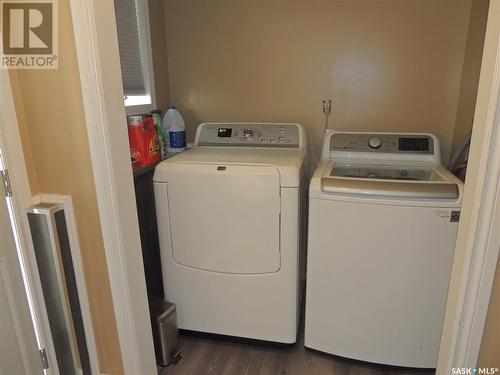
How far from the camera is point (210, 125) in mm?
2158

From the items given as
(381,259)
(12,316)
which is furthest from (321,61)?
(12,316)

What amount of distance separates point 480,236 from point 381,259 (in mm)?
567

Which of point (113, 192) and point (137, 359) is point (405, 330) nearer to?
point (137, 359)

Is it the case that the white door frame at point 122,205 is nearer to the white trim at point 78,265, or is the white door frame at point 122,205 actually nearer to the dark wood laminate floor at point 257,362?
the white trim at point 78,265

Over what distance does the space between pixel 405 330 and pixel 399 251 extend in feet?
1.35

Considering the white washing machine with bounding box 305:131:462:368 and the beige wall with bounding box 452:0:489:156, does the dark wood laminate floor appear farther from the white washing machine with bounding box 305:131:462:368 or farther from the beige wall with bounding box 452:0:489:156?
the beige wall with bounding box 452:0:489:156

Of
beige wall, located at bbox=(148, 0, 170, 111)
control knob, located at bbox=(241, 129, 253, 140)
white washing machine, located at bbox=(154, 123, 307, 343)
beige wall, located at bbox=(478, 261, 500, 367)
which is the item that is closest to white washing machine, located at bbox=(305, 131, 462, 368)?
white washing machine, located at bbox=(154, 123, 307, 343)

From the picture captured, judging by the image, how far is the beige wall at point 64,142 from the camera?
1.17 meters

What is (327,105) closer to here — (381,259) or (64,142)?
(381,259)

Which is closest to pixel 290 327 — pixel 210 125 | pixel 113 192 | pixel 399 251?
pixel 399 251

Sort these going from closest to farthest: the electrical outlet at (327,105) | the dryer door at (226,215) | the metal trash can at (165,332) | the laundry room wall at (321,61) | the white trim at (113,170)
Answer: the white trim at (113,170) < the dryer door at (226,215) < the metal trash can at (165,332) < the laundry room wall at (321,61) < the electrical outlet at (327,105)

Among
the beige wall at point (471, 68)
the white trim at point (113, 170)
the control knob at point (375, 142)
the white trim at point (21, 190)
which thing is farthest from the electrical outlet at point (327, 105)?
the white trim at point (21, 190)

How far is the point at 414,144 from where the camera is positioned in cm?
188

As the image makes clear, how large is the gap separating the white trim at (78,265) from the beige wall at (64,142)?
0.02 meters
